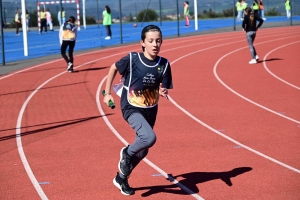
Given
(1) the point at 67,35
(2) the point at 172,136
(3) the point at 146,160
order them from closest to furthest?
(3) the point at 146,160 → (2) the point at 172,136 → (1) the point at 67,35

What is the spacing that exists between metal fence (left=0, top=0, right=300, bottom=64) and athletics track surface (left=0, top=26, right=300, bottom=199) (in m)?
13.7

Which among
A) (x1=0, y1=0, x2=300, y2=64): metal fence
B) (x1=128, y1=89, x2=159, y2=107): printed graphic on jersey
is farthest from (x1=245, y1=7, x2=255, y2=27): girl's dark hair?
(x1=128, y1=89, x2=159, y2=107): printed graphic on jersey

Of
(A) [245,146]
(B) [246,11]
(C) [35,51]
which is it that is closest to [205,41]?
(C) [35,51]

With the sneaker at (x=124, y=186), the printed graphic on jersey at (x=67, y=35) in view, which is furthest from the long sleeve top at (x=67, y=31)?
the sneaker at (x=124, y=186)

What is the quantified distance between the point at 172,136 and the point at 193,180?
296 centimetres

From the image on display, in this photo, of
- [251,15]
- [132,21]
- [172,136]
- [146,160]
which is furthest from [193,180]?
[132,21]

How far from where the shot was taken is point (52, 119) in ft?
42.3

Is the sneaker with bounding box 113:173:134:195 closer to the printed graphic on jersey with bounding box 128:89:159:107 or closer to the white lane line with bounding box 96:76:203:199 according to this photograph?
the white lane line with bounding box 96:76:203:199

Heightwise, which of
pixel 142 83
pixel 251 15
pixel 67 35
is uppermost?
A: pixel 251 15

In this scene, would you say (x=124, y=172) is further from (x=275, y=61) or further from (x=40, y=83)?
(x=275, y=61)

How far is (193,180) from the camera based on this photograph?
26.0 feet

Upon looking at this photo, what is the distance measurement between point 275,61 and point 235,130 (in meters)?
11.5

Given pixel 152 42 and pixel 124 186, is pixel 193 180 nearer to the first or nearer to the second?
pixel 124 186

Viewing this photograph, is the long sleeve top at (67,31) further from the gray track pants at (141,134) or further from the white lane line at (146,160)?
the gray track pants at (141,134)
